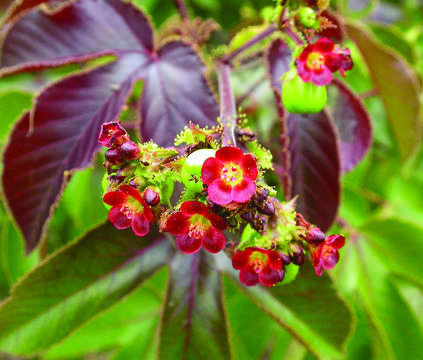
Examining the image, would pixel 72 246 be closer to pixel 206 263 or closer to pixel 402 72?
pixel 206 263

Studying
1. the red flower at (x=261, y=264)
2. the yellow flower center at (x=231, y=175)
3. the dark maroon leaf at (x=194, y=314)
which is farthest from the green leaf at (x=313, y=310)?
the yellow flower center at (x=231, y=175)

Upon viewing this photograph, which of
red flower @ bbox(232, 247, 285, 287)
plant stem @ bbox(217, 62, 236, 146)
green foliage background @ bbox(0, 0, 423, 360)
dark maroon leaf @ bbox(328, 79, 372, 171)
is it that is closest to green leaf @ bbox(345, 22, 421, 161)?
green foliage background @ bbox(0, 0, 423, 360)

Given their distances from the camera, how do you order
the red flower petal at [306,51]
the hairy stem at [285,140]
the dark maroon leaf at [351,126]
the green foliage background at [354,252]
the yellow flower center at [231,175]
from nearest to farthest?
the yellow flower center at [231,175] → the red flower petal at [306,51] → the hairy stem at [285,140] → the dark maroon leaf at [351,126] → the green foliage background at [354,252]

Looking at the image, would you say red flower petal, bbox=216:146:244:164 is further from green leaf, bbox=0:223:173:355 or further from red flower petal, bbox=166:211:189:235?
green leaf, bbox=0:223:173:355

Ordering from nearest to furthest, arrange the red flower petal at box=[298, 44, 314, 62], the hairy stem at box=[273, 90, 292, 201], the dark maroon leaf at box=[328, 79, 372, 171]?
1. the red flower petal at box=[298, 44, 314, 62]
2. the hairy stem at box=[273, 90, 292, 201]
3. the dark maroon leaf at box=[328, 79, 372, 171]

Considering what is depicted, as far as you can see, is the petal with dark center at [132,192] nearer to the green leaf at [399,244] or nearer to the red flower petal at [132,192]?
the red flower petal at [132,192]
